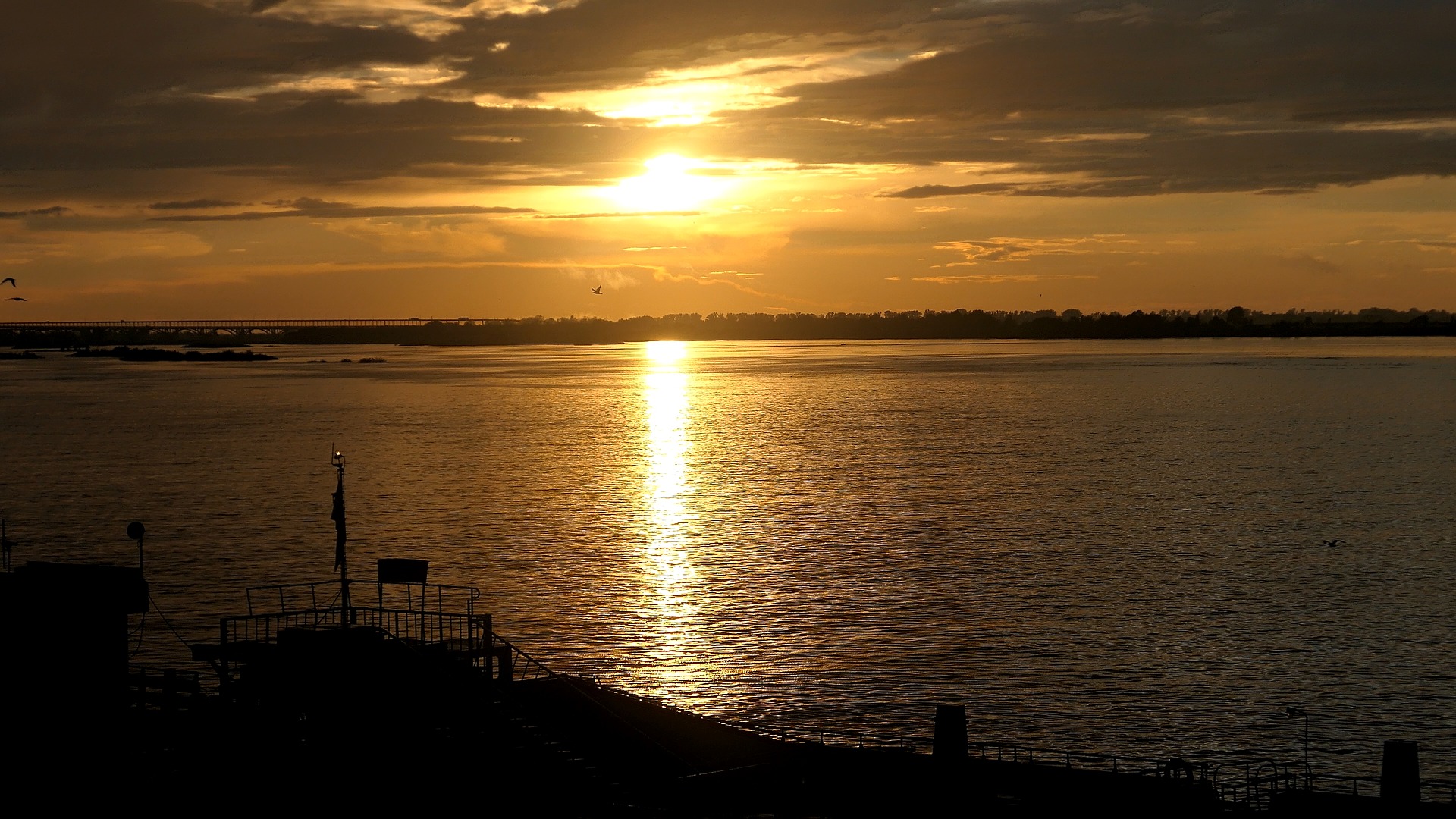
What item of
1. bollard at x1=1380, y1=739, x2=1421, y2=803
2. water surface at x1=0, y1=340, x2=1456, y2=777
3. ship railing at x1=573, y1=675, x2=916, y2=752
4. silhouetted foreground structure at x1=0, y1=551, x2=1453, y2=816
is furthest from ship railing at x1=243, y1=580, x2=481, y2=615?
bollard at x1=1380, y1=739, x2=1421, y2=803

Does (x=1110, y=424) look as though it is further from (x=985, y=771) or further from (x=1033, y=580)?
(x=985, y=771)

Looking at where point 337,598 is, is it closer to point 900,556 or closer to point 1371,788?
point 900,556

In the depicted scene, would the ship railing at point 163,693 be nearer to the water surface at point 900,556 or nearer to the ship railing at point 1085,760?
the water surface at point 900,556

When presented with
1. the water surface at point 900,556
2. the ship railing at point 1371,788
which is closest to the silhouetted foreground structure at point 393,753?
the ship railing at point 1371,788

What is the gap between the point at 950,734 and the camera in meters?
29.0

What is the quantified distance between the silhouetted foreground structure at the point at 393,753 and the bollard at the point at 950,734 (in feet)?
0.14

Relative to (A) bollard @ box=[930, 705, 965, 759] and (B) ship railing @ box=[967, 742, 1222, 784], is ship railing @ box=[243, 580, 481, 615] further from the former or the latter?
(A) bollard @ box=[930, 705, 965, 759]

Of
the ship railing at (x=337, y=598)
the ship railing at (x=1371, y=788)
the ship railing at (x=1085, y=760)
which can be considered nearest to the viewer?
the ship railing at (x=1371, y=788)

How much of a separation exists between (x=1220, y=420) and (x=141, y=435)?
125 metres

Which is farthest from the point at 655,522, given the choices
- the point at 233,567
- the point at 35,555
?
the point at 35,555

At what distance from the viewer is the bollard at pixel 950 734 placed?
28.8 metres

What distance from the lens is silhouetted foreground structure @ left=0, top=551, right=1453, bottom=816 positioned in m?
26.4

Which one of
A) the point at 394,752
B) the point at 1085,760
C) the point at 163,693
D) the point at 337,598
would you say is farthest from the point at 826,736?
the point at 337,598

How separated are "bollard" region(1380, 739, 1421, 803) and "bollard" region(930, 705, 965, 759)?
847cm
